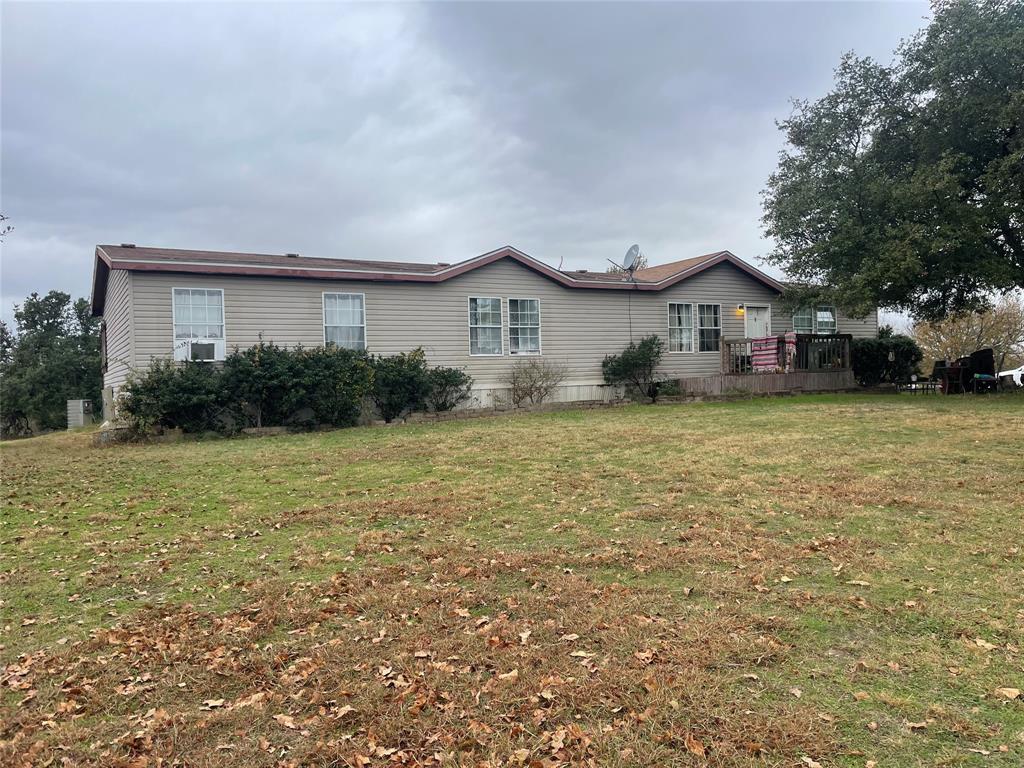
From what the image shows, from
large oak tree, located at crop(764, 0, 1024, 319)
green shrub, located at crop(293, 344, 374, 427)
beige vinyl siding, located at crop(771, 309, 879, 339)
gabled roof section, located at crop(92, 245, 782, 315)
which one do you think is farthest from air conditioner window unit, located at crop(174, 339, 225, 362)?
beige vinyl siding, located at crop(771, 309, 879, 339)

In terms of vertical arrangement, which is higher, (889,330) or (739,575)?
(889,330)

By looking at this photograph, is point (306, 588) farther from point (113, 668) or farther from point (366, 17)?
point (366, 17)

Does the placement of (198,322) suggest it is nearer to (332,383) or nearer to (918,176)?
(332,383)

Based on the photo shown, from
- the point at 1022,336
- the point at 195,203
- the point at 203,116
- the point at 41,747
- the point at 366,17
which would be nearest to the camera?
the point at 41,747

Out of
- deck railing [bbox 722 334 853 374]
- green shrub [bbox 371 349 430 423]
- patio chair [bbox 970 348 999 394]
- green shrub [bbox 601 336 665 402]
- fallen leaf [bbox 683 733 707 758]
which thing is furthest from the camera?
deck railing [bbox 722 334 853 374]

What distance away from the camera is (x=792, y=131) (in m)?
19.8

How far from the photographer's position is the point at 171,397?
1282cm

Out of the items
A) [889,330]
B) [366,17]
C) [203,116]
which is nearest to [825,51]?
[889,330]

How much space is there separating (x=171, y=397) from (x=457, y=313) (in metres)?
7.44

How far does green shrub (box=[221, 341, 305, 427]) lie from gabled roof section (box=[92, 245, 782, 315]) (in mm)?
2082

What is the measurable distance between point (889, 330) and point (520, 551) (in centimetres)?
2453

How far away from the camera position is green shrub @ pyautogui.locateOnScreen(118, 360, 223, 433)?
1277cm

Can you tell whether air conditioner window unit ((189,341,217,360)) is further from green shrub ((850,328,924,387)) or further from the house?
green shrub ((850,328,924,387))

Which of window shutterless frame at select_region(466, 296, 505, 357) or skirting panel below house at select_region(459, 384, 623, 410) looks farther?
window shutterless frame at select_region(466, 296, 505, 357)
